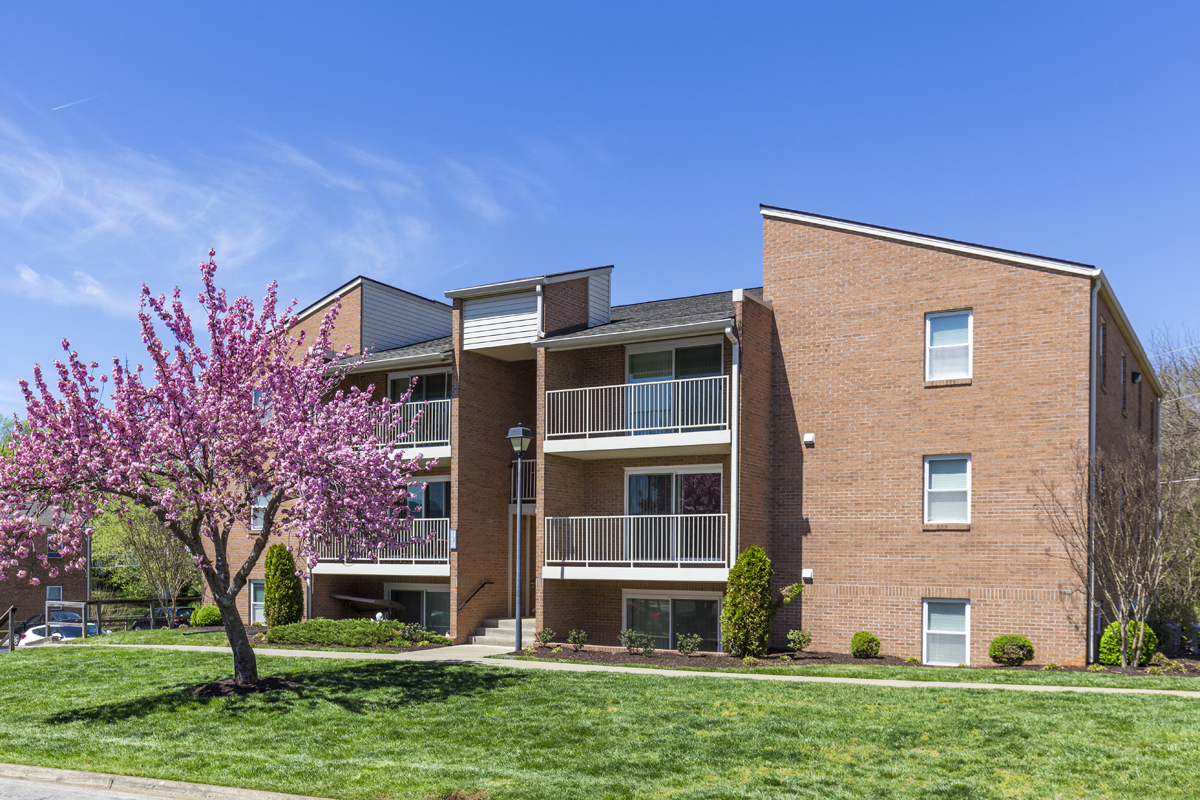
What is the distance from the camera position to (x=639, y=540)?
21.0 m

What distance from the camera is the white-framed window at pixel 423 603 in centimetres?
2478

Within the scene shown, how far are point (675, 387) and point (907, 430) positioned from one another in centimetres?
483

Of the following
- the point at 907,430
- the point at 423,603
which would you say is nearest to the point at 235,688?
the point at 423,603

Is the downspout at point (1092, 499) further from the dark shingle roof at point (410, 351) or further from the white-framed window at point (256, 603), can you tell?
the white-framed window at point (256, 603)

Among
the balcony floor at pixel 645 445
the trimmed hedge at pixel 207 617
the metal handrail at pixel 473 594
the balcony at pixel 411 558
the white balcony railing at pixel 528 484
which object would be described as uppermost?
the balcony floor at pixel 645 445

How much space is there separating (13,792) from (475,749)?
4.79m

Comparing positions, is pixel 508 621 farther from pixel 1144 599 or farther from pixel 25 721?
pixel 1144 599

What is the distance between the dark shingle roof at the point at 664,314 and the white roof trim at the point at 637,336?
0.10 m

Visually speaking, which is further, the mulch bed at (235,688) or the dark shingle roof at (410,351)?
the dark shingle roof at (410,351)

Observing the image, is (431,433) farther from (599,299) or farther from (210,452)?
(210,452)

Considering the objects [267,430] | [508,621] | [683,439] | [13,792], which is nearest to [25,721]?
[13,792]

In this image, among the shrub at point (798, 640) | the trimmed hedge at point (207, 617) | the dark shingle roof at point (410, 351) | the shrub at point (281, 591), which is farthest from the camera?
the trimmed hedge at point (207, 617)

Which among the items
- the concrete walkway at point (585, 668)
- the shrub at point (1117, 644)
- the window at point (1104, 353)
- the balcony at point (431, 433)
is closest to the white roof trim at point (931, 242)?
the window at point (1104, 353)

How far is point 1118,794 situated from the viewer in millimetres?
9180
